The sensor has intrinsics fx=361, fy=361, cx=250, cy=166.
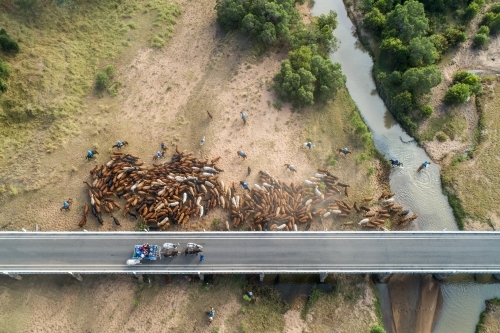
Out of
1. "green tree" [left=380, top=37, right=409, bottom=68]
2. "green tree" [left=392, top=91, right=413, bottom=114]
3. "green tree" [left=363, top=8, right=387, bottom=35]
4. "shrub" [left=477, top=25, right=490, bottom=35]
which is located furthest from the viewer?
"green tree" [left=363, top=8, right=387, bottom=35]

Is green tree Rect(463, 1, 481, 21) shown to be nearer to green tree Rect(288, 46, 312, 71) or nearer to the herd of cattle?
green tree Rect(288, 46, 312, 71)

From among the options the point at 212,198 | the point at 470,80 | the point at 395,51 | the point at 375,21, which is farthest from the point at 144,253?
the point at 470,80

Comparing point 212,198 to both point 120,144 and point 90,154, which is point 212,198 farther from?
point 90,154

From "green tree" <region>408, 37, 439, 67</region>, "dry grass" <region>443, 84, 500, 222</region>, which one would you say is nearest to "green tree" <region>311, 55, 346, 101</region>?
"green tree" <region>408, 37, 439, 67</region>

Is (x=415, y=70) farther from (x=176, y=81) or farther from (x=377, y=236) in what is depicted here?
(x=176, y=81)

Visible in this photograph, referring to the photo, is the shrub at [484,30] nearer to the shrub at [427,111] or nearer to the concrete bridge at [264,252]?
the shrub at [427,111]

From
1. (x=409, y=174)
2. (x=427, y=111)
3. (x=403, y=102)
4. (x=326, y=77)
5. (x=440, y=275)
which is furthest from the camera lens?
(x=326, y=77)
